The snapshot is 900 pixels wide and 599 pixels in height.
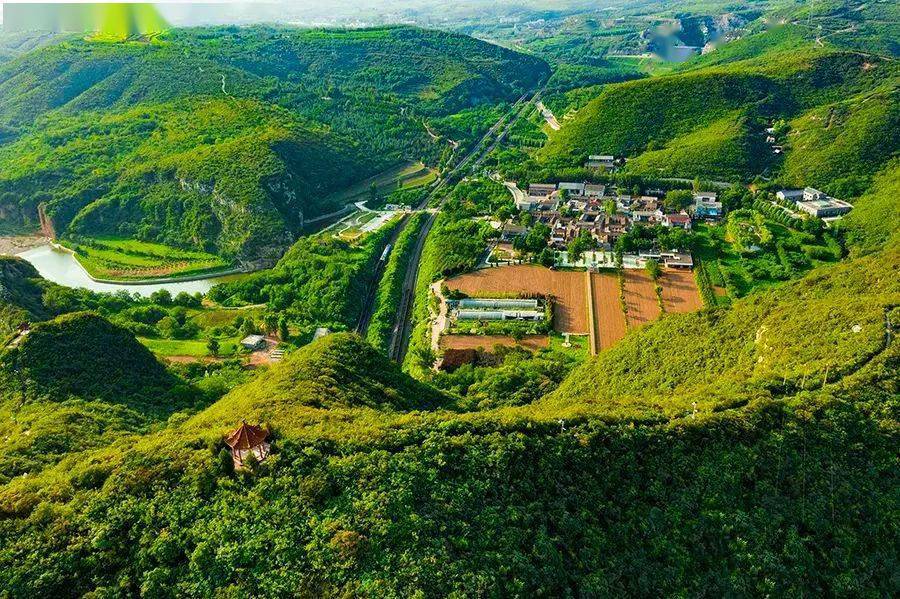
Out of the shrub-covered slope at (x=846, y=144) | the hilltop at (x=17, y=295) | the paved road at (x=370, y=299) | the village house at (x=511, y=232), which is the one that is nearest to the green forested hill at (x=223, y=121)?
the paved road at (x=370, y=299)

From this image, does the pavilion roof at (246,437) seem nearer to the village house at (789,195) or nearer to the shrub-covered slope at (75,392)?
the shrub-covered slope at (75,392)

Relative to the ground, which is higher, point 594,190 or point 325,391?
point 325,391

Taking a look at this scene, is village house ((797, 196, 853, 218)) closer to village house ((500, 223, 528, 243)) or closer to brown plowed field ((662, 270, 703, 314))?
brown plowed field ((662, 270, 703, 314))

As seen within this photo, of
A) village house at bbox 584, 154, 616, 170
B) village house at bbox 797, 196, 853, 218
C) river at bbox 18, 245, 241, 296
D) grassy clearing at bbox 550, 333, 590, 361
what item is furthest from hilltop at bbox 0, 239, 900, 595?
village house at bbox 584, 154, 616, 170

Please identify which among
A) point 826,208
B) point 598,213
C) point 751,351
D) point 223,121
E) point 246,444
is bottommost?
point 598,213

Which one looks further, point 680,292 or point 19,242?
point 19,242

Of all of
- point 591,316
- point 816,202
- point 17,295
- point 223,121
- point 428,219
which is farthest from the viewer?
point 223,121

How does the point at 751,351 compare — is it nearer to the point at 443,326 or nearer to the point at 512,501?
the point at 512,501

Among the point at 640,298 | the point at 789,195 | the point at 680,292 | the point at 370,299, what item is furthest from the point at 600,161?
the point at 370,299
